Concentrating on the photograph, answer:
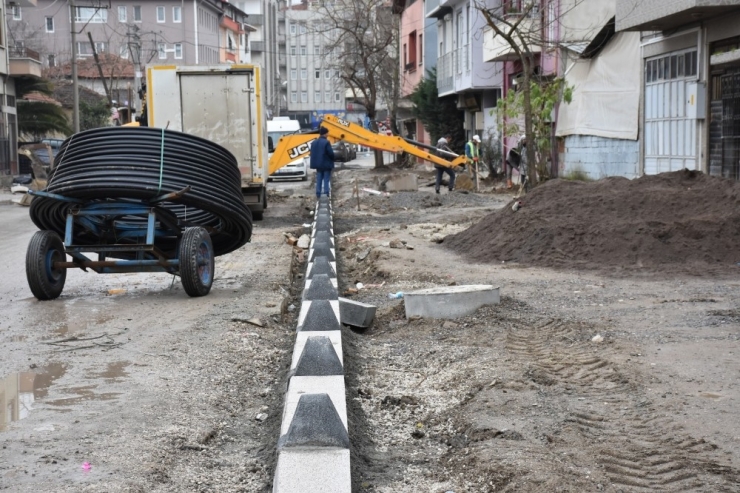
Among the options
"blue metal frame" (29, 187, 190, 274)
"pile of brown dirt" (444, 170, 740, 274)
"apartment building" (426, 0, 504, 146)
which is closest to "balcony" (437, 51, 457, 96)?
"apartment building" (426, 0, 504, 146)

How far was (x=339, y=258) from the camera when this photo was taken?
48.7ft

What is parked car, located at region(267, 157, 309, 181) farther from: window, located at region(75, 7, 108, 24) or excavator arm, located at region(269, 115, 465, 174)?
window, located at region(75, 7, 108, 24)

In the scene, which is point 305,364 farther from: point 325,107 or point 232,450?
point 325,107

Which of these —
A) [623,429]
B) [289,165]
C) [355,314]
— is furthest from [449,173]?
[623,429]

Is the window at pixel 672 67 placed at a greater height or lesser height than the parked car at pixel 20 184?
greater

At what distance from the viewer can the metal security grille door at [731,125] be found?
1747 centimetres

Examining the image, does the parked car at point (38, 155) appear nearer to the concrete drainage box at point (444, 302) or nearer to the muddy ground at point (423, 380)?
the muddy ground at point (423, 380)

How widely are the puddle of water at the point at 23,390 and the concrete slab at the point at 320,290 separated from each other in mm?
2611

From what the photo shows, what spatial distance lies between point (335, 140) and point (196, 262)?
15.1 meters

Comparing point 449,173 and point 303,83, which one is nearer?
point 449,173

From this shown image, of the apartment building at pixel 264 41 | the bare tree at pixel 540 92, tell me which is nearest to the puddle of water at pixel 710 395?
the bare tree at pixel 540 92

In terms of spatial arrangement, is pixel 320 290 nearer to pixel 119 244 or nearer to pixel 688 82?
pixel 119 244

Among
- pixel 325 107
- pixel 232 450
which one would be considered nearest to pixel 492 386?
pixel 232 450

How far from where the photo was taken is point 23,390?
6547mm
